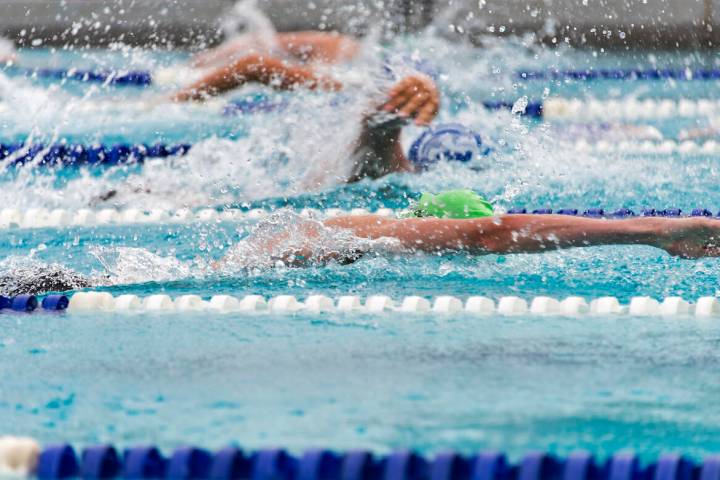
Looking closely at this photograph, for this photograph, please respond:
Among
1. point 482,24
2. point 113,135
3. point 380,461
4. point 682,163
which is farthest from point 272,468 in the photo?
point 482,24

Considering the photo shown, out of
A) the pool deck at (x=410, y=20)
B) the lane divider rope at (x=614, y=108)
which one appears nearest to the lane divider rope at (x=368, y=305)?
the lane divider rope at (x=614, y=108)

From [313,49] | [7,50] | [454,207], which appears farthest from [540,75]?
[454,207]

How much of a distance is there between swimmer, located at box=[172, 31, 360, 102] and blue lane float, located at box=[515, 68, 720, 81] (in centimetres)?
227

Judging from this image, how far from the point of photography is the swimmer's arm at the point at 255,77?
17.0 feet

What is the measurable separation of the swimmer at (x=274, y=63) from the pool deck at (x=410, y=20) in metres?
2.81

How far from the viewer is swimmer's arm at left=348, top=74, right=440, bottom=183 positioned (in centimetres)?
417

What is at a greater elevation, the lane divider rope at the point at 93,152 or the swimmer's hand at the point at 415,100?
the swimmer's hand at the point at 415,100

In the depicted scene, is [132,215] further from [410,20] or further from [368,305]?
[410,20]

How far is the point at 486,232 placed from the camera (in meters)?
3.16

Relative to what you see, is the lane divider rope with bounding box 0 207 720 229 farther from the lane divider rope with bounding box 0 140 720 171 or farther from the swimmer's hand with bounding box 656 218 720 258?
the swimmer's hand with bounding box 656 218 720 258

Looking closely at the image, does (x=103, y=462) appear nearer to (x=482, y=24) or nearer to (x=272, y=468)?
(x=272, y=468)

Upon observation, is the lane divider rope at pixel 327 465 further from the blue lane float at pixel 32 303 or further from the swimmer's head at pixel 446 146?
the swimmer's head at pixel 446 146

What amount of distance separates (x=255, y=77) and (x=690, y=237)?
274 cm

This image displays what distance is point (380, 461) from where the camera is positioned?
1.75m
